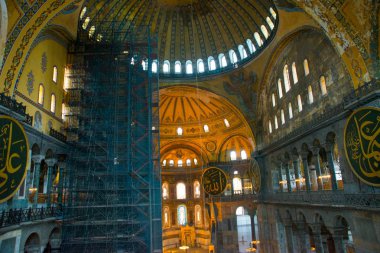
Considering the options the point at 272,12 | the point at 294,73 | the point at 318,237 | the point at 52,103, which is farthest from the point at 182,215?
the point at 272,12

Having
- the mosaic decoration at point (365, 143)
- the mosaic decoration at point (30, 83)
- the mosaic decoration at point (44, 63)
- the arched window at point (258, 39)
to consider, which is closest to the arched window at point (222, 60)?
the arched window at point (258, 39)

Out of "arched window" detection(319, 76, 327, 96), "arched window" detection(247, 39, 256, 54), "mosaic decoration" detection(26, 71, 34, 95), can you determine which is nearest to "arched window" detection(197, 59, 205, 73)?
"arched window" detection(247, 39, 256, 54)

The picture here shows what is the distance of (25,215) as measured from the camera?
38.5 ft

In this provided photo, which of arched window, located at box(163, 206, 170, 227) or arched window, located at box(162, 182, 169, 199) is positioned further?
arched window, located at box(162, 182, 169, 199)

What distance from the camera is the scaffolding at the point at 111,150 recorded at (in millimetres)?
15016

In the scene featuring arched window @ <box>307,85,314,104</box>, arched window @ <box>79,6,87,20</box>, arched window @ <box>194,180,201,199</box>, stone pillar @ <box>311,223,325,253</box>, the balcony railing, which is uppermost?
arched window @ <box>79,6,87,20</box>

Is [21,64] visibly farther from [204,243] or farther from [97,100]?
[204,243]

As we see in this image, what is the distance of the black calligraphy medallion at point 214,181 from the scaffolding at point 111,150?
4428mm

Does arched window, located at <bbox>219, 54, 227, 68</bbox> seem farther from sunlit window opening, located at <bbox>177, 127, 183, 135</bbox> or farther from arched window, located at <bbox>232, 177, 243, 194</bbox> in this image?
arched window, located at <bbox>232, 177, 243, 194</bbox>

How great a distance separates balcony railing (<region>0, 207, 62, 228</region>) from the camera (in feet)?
33.1

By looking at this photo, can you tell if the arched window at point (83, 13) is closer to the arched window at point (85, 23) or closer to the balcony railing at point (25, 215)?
the arched window at point (85, 23)

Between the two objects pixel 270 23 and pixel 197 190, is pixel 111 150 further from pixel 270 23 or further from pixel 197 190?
pixel 197 190

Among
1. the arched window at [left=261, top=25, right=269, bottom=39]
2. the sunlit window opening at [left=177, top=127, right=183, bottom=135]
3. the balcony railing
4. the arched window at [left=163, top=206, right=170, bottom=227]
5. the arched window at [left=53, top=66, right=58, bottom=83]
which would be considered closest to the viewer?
the balcony railing

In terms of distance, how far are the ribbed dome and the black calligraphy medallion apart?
8.58m
